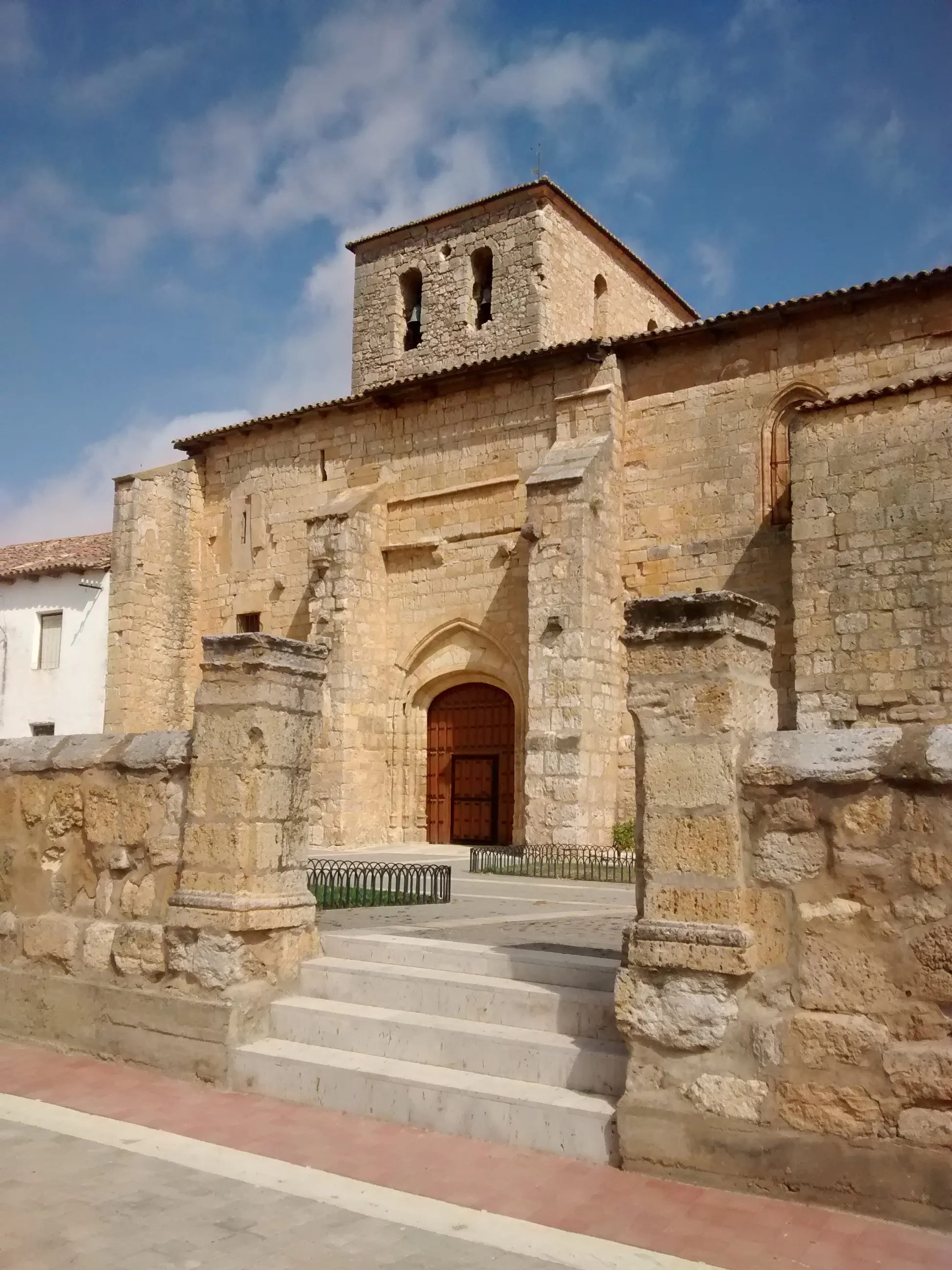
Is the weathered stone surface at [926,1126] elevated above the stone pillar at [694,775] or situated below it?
below

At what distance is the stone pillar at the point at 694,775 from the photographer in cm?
440

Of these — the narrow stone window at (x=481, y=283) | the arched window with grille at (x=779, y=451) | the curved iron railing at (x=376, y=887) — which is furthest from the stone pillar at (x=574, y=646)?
the narrow stone window at (x=481, y=283)

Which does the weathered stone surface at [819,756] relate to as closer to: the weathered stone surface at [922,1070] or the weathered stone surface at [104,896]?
the weathered stone surface at [922,1070]

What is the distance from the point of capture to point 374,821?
59.1ft

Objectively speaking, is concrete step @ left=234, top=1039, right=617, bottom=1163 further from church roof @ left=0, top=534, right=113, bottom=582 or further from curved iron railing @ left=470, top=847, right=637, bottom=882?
church roof @ left=0, top=534, right=113, bottom=582

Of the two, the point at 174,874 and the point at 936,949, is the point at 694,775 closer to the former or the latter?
the point at 936,949

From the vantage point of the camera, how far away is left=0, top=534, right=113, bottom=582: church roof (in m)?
24.0

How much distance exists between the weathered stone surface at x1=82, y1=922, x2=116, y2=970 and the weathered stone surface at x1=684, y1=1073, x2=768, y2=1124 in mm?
3676

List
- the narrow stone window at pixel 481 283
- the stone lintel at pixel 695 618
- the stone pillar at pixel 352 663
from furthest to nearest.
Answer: the narrow stone window at pixel 481 283 < the stone pillar at pixel 352 663 < the stone lintel at pixel 695 618

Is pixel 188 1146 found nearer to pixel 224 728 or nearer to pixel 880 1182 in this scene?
pixel 224 728

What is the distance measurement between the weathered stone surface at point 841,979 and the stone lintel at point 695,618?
1277 millimetres

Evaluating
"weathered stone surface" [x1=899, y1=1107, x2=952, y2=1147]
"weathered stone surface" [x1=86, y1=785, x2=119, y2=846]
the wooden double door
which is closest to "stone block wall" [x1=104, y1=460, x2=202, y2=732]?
the wooden double door

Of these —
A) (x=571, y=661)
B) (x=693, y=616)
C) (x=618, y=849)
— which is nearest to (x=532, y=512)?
(x=571, y=661)

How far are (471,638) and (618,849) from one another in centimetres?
512
